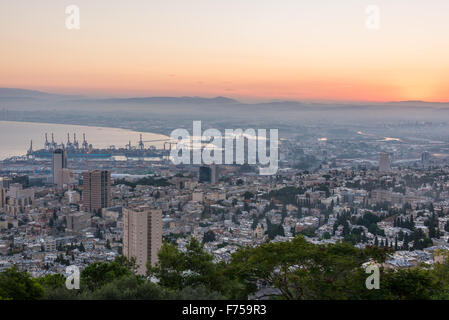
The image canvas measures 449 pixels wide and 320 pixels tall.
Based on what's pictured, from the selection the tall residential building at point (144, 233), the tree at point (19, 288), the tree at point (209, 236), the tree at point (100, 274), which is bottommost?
the tree at point (209, 236)

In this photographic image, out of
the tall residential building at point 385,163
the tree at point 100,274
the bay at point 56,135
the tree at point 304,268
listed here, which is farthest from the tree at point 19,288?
the bay at point 56,135

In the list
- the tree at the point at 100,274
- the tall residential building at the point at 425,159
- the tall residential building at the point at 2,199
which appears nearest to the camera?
the tree at the point at 100,274

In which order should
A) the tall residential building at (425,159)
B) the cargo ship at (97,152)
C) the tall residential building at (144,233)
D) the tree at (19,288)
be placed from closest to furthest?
the tree at (19,288) → the tall residential building at (144,233) → the tall residential building at (425,159) → the cargo ship at (97,152)

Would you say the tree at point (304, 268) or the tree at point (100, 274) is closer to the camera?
the tree at point (304, 268)

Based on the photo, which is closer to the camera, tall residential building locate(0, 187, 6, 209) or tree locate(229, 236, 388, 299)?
tree locate(229, 236, 388, 299)

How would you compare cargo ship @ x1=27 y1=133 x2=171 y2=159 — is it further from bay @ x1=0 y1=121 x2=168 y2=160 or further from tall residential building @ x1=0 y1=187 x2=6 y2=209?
tall residential building @ x1=0 y1=187 x2=6 y2=209

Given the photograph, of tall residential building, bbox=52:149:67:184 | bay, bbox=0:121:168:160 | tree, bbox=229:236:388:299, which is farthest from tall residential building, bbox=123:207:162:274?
bay, bbox=0:121:168:160

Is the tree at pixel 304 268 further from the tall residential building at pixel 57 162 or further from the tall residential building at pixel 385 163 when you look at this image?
the tall residential building at pixel 57 162
